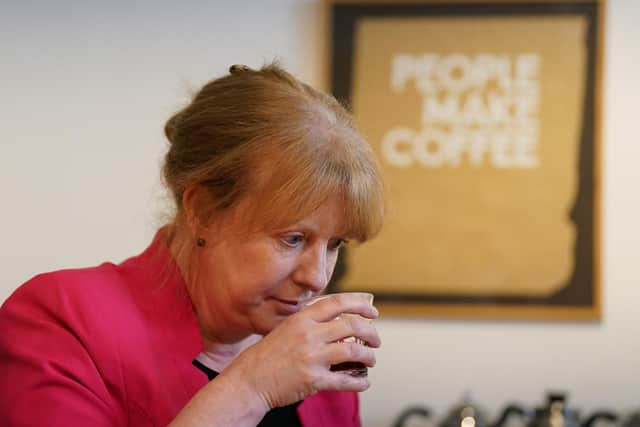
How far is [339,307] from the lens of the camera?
130 cm

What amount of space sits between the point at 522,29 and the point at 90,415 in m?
2.28

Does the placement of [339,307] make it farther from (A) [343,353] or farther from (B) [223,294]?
(B) [223,294]

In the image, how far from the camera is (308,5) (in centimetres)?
317

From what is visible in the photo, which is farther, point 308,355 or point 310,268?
point 310,268

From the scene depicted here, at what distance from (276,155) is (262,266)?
0.57 feet

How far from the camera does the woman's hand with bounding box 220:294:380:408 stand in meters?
A: 1.27

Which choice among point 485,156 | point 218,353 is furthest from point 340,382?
point 485,156

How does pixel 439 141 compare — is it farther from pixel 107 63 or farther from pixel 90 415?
pixel 90 415

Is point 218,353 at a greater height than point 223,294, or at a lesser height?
lesser

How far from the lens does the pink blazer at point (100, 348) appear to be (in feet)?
4.21

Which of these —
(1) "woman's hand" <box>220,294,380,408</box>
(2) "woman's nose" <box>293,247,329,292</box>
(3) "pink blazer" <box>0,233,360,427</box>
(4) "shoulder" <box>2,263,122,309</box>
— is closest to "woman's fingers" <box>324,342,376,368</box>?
(1) "woman's hand" <box>220,294,380,408</box>

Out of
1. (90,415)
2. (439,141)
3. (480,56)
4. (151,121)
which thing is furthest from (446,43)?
(90,415)

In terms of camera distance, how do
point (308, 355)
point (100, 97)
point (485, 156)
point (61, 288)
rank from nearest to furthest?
point (308, 355)
point (61, 288)
point (485, 156)
point (100, 97)

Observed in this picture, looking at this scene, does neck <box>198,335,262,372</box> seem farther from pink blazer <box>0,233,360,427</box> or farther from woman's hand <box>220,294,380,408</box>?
woman's hand <box>220,294,380,408</box>
